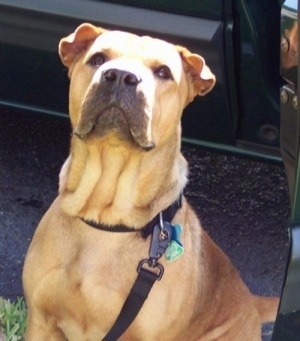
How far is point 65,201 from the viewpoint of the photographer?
3.46 m

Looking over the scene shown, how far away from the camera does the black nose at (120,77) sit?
311cm

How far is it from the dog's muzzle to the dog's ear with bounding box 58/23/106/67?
0.26m

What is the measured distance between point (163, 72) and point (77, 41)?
0.98ft

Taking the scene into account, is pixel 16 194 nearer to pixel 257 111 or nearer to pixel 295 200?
pixel 257 111

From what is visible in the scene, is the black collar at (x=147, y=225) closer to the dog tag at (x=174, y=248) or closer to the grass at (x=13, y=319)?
the dog tag at (x=174, y=248)

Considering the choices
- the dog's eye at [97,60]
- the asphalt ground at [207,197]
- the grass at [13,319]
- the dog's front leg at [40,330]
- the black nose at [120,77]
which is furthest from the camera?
the asphalt ground at [207,197]

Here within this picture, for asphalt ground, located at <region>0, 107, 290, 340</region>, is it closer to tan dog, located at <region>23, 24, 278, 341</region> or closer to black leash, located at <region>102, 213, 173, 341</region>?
tan dog, located at <region>23, 24, 278, 341</region>

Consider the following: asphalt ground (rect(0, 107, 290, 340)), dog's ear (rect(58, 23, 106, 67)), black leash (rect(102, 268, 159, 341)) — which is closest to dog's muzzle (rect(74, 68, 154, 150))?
dog's ear (rect(58, 23, 106, 67))

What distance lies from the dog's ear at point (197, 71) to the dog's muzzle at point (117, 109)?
0.28 m

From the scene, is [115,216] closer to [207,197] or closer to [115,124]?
[115,124]

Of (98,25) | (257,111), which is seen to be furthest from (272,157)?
(98,25)

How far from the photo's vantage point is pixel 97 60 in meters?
3.31

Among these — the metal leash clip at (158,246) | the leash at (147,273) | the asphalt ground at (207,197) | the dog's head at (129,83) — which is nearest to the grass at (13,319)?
the asphalt ground at (207,197)

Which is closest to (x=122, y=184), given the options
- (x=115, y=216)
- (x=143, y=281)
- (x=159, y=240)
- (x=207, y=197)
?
(x=115, y=216)
